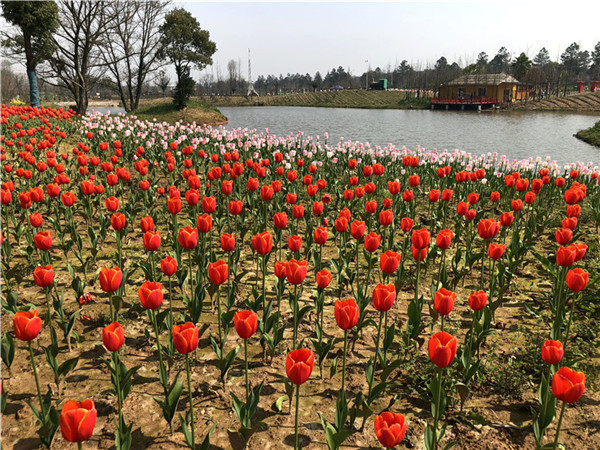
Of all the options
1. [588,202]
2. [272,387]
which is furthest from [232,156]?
[588,202]

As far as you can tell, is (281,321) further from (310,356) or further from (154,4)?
(154,4)

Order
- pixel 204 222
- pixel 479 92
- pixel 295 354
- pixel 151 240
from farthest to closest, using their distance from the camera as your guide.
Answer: pixel 479 92 < pixel 204 222 < pixel 151 240 < pixel 295 354

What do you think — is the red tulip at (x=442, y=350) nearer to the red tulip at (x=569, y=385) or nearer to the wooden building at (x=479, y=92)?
the red tulip at (x=569, y=385)

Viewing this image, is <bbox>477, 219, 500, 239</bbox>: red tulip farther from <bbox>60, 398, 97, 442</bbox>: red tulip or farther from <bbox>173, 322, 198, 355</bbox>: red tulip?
<bbox>60, 398, 97, 442</bbox>: red tulip

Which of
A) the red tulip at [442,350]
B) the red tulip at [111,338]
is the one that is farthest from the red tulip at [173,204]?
the red tulip at [442,350]

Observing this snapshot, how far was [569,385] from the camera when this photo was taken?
220cm

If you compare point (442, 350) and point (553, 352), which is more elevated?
point (442, 350)

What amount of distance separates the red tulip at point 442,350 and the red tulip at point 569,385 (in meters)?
0.49

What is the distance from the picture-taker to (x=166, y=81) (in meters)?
49.1

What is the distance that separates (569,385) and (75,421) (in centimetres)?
233

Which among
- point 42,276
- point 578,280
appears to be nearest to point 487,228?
point 578,280

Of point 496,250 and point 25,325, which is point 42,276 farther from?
point 496,250

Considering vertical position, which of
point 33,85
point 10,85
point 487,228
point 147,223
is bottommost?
point 487,228

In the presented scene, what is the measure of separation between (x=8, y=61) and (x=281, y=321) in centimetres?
3835
